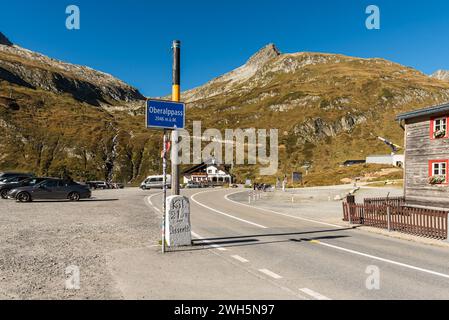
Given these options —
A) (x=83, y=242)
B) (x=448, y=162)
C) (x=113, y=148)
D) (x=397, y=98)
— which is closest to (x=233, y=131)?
(x=113, y=148)

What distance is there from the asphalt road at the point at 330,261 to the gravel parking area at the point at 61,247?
2464mm

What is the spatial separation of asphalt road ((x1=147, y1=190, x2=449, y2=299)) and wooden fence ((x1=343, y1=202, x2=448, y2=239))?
1447 mm

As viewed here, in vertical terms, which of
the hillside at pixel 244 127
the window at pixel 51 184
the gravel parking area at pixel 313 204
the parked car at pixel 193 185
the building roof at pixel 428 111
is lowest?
the parked car at pixel 193 185

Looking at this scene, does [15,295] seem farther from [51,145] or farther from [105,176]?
[51,145]

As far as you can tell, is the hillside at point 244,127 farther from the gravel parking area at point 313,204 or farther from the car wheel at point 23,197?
the car wheel at point 23,197

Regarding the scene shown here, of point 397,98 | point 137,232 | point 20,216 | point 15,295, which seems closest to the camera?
point 15,295

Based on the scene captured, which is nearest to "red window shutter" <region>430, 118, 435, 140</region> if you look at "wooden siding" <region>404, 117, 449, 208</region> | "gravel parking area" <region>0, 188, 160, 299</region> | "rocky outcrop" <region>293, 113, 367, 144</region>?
"wooden siding" <region>404, 117, 449, 208</region>

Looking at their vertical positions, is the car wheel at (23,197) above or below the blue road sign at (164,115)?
below

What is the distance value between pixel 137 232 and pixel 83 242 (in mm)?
2788

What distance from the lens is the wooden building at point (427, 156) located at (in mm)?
24047

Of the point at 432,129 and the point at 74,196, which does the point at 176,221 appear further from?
the point at 74,196

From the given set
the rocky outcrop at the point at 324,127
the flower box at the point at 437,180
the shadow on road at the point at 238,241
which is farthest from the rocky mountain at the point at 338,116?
the shadow on road at the point at 238,241

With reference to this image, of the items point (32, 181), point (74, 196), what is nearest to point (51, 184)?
point (74, 196)
